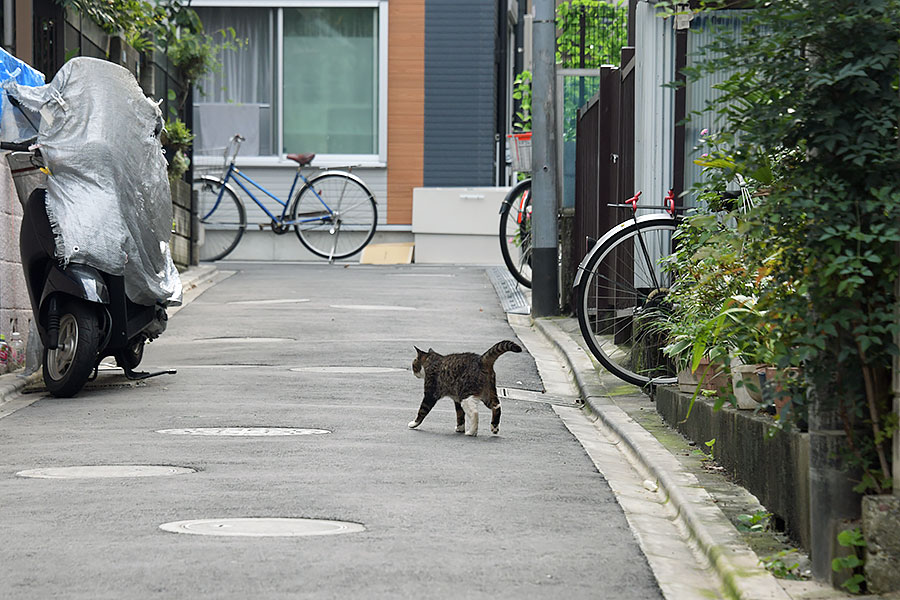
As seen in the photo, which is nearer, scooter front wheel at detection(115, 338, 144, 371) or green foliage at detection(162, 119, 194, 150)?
scooter front wheel at detection(115, 338, 144, 371)

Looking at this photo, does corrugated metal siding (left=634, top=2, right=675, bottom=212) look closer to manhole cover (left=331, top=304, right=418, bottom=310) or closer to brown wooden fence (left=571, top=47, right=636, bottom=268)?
brown wooden fence (left=571, top=47, right=636, bottom=268)

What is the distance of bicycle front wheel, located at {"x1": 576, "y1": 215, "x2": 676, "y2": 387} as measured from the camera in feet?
31.2

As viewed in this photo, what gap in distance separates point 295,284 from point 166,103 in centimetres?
318

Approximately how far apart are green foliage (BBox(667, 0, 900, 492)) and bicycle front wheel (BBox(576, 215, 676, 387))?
4534 millimetres

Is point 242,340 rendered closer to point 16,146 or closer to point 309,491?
point 16,146

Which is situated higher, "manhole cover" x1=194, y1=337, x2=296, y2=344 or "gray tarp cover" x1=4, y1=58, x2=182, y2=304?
"gray tarp cover" x1=4, y1=58, x2=182, y2=304

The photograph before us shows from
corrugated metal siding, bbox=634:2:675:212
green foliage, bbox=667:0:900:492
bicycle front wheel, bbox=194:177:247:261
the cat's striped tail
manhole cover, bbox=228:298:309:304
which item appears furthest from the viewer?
bicycle front wheel, bbox=194:177:247:261

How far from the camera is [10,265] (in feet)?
37.0

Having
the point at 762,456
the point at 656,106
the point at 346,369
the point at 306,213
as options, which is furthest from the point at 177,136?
the point at 762,456

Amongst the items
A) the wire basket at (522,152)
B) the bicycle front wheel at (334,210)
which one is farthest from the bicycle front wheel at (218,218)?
the wire basket at (522,152)

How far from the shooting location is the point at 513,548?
5.34 metres

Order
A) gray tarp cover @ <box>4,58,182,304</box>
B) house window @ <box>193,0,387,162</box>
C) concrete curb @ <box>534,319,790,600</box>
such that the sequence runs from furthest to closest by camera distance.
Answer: house window @ <box>193,0,387,162</box> < gray tarp cover @ <box>4,58,182,304</box> < concrete curb @ <box>534,319,790,600</box>

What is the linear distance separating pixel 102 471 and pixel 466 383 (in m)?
2.11

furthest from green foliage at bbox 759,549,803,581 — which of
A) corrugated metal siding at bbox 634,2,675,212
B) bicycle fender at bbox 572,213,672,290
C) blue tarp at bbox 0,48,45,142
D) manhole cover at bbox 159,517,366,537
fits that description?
blue tarp at bbox 0,48,45,142
